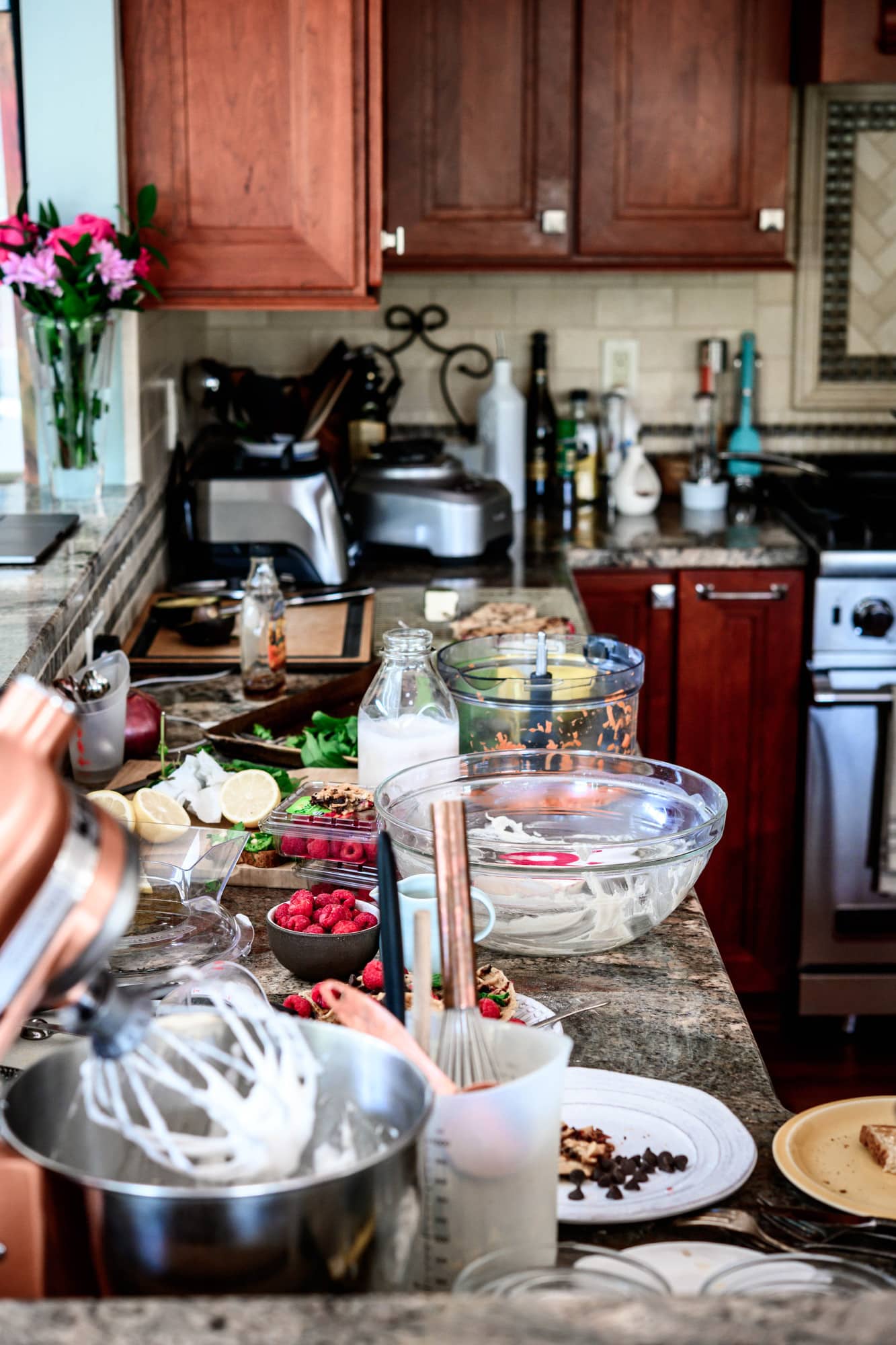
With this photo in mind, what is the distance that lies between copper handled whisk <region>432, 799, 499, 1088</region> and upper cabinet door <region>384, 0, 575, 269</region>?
2741 mm

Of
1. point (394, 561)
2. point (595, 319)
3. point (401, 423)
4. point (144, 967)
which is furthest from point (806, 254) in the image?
point (144, 967)

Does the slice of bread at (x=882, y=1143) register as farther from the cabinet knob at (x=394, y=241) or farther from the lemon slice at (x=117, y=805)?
the cabinet knob at (x=394, y=241)

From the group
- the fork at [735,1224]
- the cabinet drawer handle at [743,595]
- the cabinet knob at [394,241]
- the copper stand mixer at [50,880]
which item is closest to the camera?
the copper stand mixer at [50,880]

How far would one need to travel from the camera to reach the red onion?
1948 millimetres

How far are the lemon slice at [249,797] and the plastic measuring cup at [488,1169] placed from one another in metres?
0.85

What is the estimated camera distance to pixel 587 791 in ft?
5.03

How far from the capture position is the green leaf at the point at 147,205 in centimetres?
254

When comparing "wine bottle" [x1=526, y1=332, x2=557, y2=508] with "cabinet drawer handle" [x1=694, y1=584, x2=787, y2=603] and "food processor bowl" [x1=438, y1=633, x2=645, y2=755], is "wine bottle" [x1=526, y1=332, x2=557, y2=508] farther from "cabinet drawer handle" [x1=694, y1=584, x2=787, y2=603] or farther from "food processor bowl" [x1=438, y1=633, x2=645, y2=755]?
"food processor bowl" [x1=438, y1=633, x2=645, y2=755]

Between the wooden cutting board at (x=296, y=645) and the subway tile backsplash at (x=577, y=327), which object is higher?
the subway tile backsplash at (x=577, y=327)

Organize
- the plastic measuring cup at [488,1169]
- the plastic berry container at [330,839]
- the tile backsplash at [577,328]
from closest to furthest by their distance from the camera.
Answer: the plastic measuring cup at [488,1169], the plastic berry container at [330,839], the tile backsplash at [577,328]

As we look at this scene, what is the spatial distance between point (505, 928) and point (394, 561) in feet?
6.67

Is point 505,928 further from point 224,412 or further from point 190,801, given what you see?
point 224,412

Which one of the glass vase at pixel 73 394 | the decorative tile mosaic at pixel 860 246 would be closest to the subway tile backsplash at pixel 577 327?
the decorative tile mosaic at pixel 860 246

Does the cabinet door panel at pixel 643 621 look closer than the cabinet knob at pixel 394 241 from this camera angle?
No
